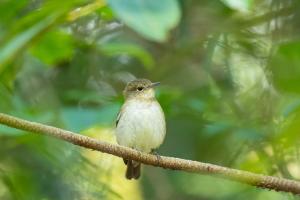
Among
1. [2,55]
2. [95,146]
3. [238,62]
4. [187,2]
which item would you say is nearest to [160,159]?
[95,146]

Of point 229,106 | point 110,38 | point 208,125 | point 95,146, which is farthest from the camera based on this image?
point 110,38

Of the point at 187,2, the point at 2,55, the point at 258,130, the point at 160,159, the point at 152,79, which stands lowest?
the point at 152,79

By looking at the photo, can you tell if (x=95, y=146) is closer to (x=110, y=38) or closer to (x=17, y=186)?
(x=17, y=186)

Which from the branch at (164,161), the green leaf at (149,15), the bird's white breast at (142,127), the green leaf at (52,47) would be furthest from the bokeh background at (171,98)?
the green leaf at (149,15)

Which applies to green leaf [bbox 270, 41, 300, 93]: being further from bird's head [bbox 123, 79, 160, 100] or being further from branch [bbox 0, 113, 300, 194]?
bird's head [bbox 123, 79, 160, 100]

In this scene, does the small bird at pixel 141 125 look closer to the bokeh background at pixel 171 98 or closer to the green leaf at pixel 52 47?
the bokeh background at pixel 171 98

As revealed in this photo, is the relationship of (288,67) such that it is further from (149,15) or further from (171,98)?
(149,15)

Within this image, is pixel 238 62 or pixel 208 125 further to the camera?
pixel 238 62
